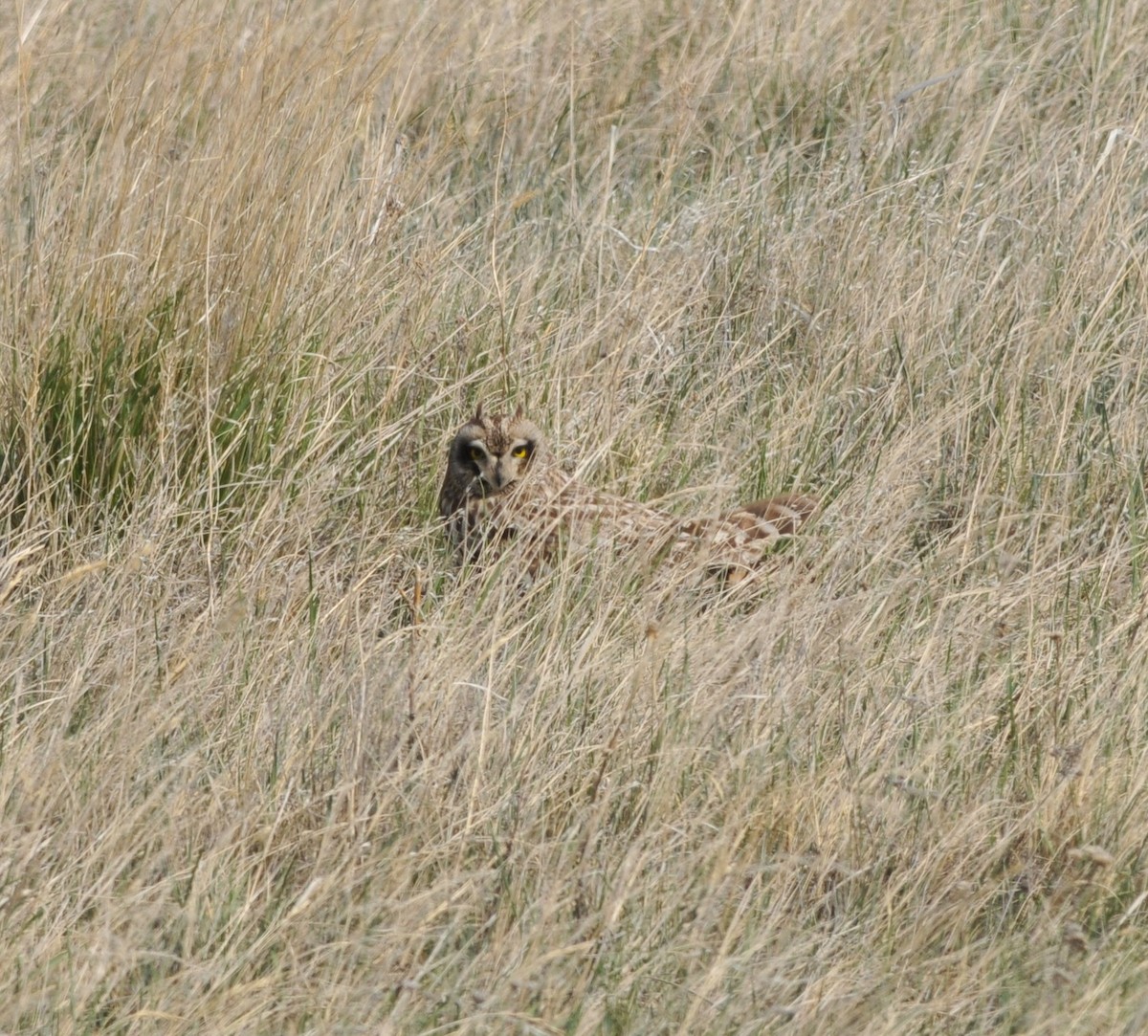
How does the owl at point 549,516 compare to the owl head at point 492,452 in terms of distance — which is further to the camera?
the owl head at point 492,452

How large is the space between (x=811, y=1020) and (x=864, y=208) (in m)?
3.17

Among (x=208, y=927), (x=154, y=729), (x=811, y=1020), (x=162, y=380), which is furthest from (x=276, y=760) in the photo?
(x=162, y=380)

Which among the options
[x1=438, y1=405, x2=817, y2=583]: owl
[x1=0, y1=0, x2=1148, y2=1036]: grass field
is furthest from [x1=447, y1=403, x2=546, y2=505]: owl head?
[x1=0, y1=0, x2=1148, y2=1036]: grass field

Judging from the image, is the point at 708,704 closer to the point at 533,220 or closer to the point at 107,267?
the point at 107,267

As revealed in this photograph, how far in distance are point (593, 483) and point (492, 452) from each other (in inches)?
15.0

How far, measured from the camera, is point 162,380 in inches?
162

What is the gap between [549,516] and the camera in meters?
4.23

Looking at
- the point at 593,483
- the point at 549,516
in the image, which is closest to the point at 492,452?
the point at 549,516

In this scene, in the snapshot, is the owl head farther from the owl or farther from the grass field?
the grass field

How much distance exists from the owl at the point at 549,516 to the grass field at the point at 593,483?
10 centimetres

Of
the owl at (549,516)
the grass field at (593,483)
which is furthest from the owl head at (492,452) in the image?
the grass field at (593,483)

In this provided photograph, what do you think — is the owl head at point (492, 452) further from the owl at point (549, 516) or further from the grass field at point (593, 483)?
the grass field at point (593, 483)

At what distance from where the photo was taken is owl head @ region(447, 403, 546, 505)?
4359mm

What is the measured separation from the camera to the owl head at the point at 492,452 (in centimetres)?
436
